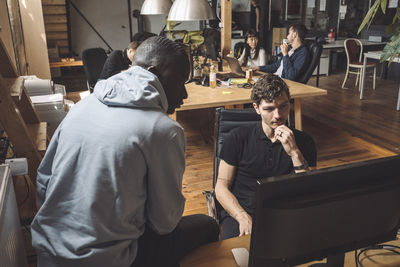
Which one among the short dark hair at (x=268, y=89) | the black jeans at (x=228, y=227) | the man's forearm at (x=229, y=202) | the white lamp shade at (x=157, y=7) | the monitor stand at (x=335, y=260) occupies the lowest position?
the black jeans at (x=228, y=227)

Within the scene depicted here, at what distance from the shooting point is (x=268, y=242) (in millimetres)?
1029

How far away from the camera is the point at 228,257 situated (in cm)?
129

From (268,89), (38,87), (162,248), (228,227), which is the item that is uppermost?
(268,89)

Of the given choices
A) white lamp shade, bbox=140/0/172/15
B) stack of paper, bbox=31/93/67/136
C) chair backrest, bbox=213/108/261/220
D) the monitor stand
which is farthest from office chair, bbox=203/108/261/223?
white lamp shade, bbox=140/0/172/15

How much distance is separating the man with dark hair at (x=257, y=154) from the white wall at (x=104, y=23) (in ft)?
25.7

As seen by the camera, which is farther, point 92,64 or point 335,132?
point 92,64

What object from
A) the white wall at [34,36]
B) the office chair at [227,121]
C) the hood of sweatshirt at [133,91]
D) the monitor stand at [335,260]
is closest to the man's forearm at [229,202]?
the office chair at [227,121]

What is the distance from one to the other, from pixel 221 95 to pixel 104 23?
6360mm

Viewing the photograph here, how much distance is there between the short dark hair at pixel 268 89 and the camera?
192 centimetres

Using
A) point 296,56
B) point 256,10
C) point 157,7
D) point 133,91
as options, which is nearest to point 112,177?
point 133,91

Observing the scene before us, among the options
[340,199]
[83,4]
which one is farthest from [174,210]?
[83,4]

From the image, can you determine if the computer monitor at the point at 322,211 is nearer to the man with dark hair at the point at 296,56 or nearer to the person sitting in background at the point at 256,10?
the man with dark hair at the point at 296,56

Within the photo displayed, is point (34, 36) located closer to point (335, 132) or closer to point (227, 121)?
point (227, 121)

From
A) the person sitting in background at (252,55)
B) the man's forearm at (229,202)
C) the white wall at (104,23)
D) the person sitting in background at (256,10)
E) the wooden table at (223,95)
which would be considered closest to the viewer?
the man's forearm at (229,202)
